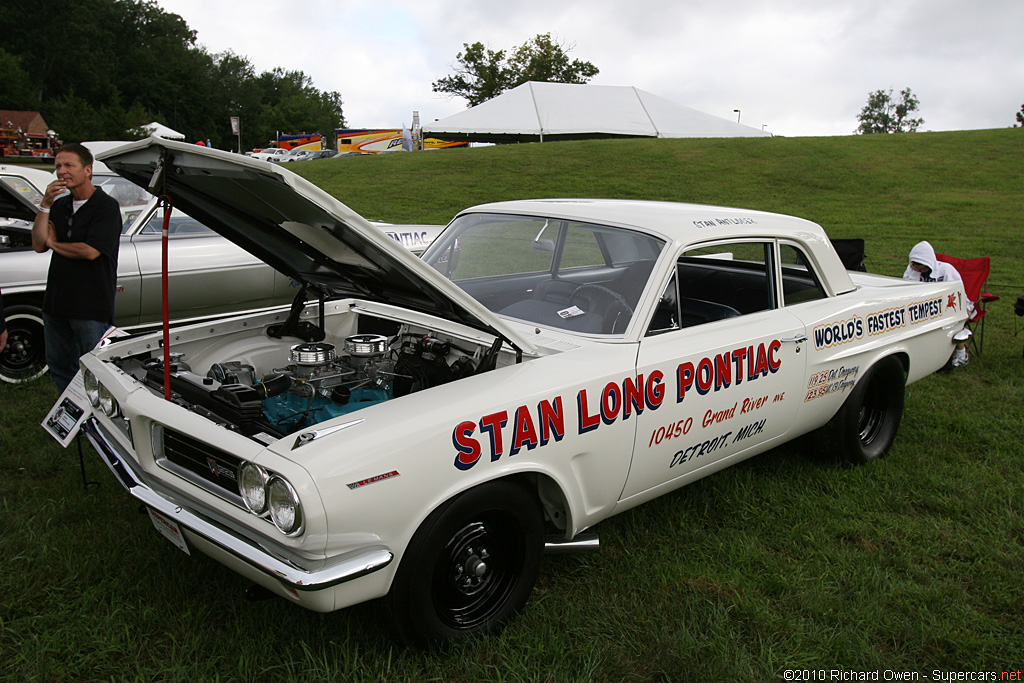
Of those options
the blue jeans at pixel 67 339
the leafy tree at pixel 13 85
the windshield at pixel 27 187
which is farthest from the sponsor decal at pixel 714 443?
the leafy tree at pixel 13 85

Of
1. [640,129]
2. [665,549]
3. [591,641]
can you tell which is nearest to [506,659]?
[591,641]

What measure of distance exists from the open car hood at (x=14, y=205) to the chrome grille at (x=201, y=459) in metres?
4.43

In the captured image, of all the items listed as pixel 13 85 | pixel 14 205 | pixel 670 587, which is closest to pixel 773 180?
pixel 14 205

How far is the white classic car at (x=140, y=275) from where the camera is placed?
5309mm

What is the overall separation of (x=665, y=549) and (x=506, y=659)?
1.04 meters

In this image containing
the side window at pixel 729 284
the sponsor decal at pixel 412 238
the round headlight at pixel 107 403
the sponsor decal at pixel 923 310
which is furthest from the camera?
the sponsor decal at pixel 412 238

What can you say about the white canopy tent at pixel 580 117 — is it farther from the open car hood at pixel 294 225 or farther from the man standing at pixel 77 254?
the open car hood at pixel 294 225

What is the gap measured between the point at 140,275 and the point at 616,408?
15.9 ft

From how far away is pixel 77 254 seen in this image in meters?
3.86

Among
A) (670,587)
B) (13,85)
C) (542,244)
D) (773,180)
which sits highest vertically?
(13,85)

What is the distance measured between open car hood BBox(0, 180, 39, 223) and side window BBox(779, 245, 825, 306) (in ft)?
19.0

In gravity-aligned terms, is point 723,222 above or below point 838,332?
above

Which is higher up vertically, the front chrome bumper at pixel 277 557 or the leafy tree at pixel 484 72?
the leafy tree at pixel 484 72

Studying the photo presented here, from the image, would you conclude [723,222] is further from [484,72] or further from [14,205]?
[484,72]
